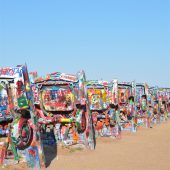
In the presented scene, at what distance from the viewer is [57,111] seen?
552 inches

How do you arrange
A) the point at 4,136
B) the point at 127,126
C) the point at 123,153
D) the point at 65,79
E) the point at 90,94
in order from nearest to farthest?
the point at 4,136
the point at 123,153
the point at 65,79
the point at 90,94
the point at 127,126

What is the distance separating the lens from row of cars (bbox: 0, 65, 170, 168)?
384 inches

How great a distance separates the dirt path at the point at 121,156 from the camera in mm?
10298

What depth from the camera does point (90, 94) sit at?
57.5 ft

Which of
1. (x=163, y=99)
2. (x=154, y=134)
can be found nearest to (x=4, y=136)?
(x=154, y=134)

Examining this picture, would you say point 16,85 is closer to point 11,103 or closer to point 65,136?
point 11,103

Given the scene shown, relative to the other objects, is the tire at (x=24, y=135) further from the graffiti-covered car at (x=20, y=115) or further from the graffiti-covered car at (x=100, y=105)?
the graffiti-covered car at (x=100, y=105)

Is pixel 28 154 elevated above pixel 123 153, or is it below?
above

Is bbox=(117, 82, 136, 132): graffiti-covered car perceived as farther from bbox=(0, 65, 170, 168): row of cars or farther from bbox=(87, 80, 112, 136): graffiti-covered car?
bbox=(87, 80, 112, 136): graffiti-covered car

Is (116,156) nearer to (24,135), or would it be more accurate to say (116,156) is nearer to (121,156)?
(121,156)

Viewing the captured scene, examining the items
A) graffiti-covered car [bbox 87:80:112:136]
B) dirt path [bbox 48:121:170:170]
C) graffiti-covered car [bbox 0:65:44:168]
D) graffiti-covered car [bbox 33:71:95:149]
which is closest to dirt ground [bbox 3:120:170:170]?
dirt path [bbox 48:121:170:170]

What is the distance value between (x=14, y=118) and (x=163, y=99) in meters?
19.9

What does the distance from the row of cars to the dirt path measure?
0.71 metres

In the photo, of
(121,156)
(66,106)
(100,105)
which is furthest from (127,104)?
(121,156)
